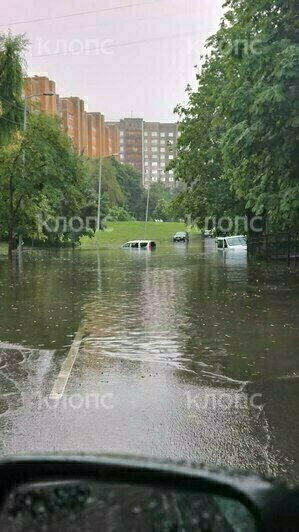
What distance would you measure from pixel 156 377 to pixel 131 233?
3547 inches

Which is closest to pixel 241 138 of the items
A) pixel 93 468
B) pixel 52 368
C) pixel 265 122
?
pixel 265 122

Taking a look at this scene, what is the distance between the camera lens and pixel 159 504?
149cm

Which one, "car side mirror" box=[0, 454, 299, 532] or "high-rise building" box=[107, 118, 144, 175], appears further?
"high-rise building" box=[107, 118, 144, 175]

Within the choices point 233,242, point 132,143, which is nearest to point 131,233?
point 233,242

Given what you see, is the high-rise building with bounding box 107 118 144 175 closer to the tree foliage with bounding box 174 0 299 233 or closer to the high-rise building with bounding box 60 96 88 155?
the high-rise building with bounding box 60 96 88 155

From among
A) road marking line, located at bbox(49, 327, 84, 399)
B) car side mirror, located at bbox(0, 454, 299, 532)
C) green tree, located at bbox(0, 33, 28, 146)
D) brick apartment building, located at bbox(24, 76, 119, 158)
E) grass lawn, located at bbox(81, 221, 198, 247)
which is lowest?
grass lawn, located at bbox(81, 221, 198, 247)

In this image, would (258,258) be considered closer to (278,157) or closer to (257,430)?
(278,157)

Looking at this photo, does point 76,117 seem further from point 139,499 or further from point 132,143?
point 139,499

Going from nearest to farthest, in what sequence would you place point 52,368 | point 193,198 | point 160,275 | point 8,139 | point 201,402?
point 201,402 < point 52,368 < point 160,275 < point 8,139 < point 193,198

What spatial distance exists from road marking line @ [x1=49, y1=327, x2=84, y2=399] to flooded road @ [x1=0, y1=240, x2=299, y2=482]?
0.01 m

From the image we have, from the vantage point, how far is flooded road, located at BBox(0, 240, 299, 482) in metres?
4.78

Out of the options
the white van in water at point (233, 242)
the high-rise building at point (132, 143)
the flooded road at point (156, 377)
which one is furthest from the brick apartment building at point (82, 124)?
the flooded road at point (156, 377)

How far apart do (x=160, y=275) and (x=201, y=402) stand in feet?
53.2

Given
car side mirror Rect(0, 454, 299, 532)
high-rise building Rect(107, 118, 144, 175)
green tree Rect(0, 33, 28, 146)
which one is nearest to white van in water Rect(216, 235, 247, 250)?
green tree Rect(0, 33, 28, 146)
